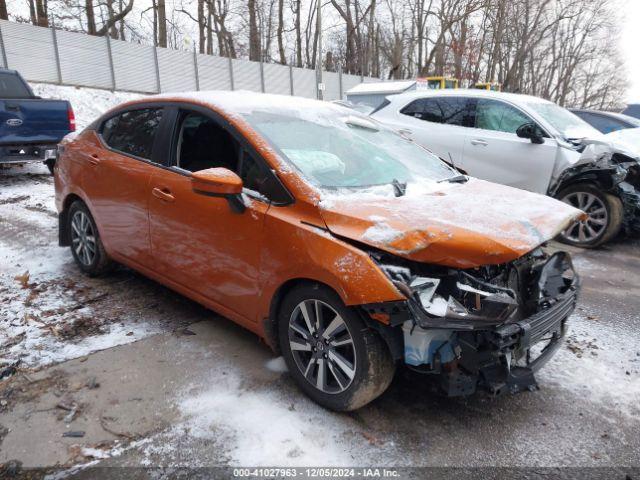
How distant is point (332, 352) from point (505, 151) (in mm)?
4998

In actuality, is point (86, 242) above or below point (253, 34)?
below

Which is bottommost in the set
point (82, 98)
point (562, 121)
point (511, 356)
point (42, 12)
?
point (511, 356)

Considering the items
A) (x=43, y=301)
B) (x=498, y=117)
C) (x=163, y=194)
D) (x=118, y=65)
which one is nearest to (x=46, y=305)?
(x=43, y=301)

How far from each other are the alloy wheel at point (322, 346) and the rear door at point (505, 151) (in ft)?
15.7

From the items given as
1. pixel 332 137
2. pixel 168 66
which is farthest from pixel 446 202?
pixel 168 66

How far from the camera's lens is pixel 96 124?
14.5 ft

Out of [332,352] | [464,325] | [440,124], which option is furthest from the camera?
[440,124]

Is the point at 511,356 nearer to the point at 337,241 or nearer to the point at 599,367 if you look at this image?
the point at 337,241

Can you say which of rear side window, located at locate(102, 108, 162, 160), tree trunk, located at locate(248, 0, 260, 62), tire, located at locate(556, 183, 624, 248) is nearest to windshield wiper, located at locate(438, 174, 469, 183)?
rear side window, located at locate(102, 108, 162, 160)

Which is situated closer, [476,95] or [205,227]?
[205,227]

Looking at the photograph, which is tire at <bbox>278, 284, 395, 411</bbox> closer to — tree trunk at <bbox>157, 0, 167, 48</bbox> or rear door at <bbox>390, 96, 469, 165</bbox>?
rear door at <bbox>390, 96, 469, 165</bbox>

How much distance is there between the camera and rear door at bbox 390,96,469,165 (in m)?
7.07

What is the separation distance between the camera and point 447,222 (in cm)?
241

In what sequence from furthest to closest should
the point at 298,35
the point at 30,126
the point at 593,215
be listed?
the point at 298,35, the point at 30,126, the point at 593,215
